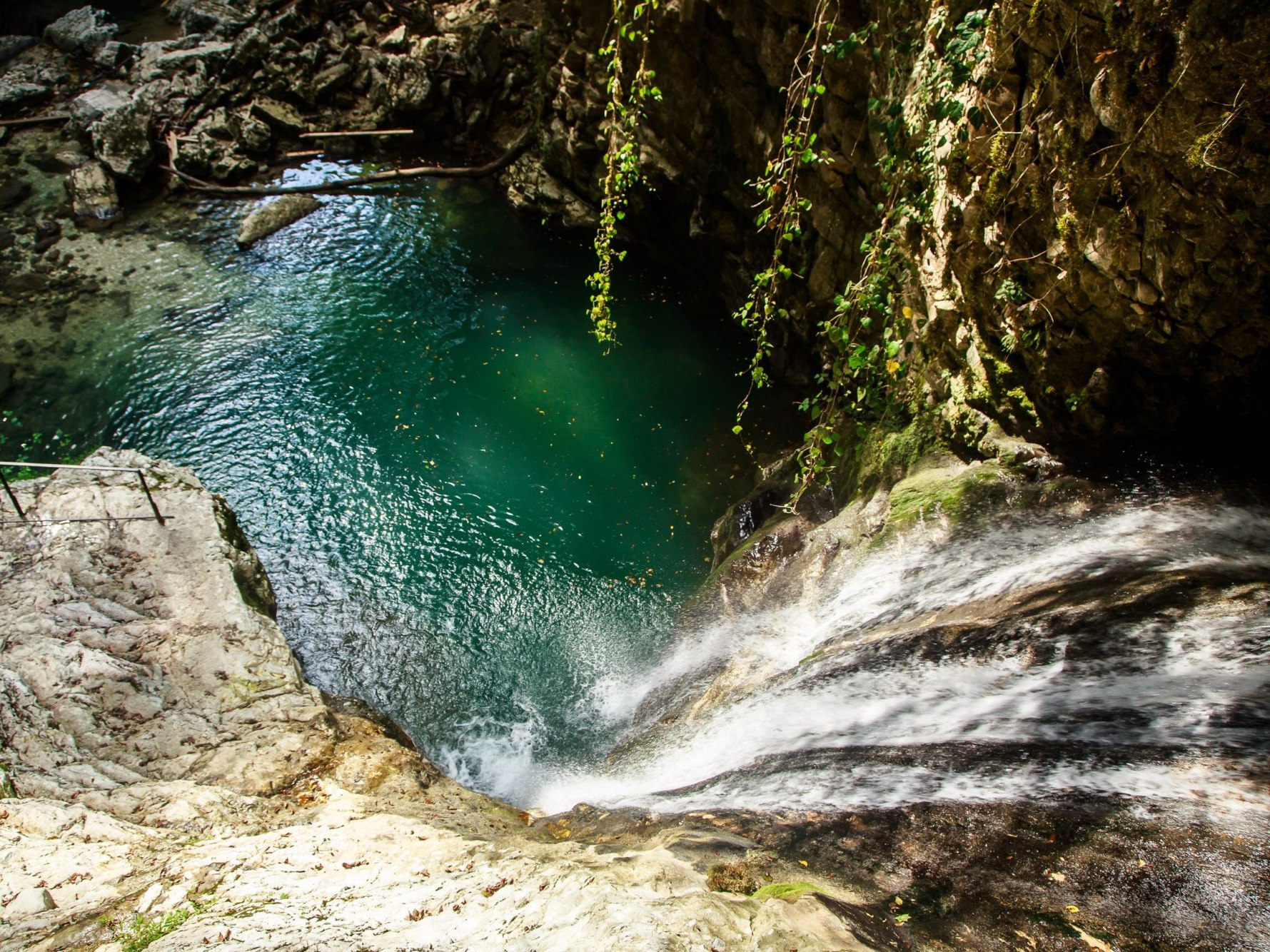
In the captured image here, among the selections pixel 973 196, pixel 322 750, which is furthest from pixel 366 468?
pixel 973 196

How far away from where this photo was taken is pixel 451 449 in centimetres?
905

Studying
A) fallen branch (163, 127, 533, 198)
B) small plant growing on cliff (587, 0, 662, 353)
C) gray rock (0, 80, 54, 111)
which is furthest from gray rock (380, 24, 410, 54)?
small plant growing on cliff (587, 0, 662, 353)

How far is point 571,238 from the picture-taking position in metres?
12.7

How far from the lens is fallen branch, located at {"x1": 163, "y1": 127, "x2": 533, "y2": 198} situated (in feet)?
43.4

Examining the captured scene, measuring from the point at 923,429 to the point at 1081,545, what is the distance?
1770mm

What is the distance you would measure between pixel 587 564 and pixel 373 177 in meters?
9.92

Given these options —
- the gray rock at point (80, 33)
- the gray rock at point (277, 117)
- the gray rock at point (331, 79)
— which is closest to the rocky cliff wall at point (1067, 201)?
the gray rock at point (277, 117)

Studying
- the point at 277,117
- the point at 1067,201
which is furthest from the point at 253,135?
the point at 1067,201

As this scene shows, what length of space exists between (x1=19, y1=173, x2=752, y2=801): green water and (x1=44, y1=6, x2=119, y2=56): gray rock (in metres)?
6.76

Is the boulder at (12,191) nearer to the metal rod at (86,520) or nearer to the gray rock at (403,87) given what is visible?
the gray rock at (403,87)

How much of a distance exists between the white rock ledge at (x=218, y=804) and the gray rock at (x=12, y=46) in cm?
1441

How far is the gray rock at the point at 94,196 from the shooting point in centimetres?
1244

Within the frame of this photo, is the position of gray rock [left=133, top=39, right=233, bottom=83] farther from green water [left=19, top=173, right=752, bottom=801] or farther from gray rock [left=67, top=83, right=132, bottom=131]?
green water [left=19, top=173, right=752, bottom=801]

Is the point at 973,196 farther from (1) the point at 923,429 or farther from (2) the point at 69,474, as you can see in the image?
(2) the point at 69,474
